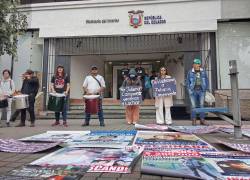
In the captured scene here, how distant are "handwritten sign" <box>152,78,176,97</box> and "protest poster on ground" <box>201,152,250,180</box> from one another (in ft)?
17.5

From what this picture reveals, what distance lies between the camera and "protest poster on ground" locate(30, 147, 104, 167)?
3.89 m

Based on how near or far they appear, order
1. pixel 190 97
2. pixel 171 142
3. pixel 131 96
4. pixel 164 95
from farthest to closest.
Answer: pixel 131 96 → pixel 164 95 → pixel 190 97 → pixel 171 142

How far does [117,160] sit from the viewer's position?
3980 mm

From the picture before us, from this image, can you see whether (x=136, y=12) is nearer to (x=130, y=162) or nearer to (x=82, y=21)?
(x=82, y=21)

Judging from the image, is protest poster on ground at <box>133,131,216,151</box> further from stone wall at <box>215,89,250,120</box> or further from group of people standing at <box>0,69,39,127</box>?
stone wall at <box>215,89,250,120</box>

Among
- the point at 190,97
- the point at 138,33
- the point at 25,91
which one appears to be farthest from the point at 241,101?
the point at 25,91

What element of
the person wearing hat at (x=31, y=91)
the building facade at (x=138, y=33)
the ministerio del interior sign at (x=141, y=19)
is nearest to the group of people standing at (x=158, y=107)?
the person wearing hat at (x=31, y=91)

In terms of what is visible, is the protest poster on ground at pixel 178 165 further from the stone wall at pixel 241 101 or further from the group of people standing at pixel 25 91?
the stone wall at pixel 241 101

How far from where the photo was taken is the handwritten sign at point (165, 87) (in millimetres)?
9773

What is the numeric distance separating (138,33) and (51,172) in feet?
41.1

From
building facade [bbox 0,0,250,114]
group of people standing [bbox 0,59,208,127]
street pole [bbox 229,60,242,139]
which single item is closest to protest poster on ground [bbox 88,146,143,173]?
street pole [bbox 229,60,242,139]

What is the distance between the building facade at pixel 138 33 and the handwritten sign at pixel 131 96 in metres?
4.78

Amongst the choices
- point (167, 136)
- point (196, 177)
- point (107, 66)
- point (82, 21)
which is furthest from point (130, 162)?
point (107, 66)

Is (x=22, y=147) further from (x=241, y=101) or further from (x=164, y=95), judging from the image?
(x=241, y=101)
